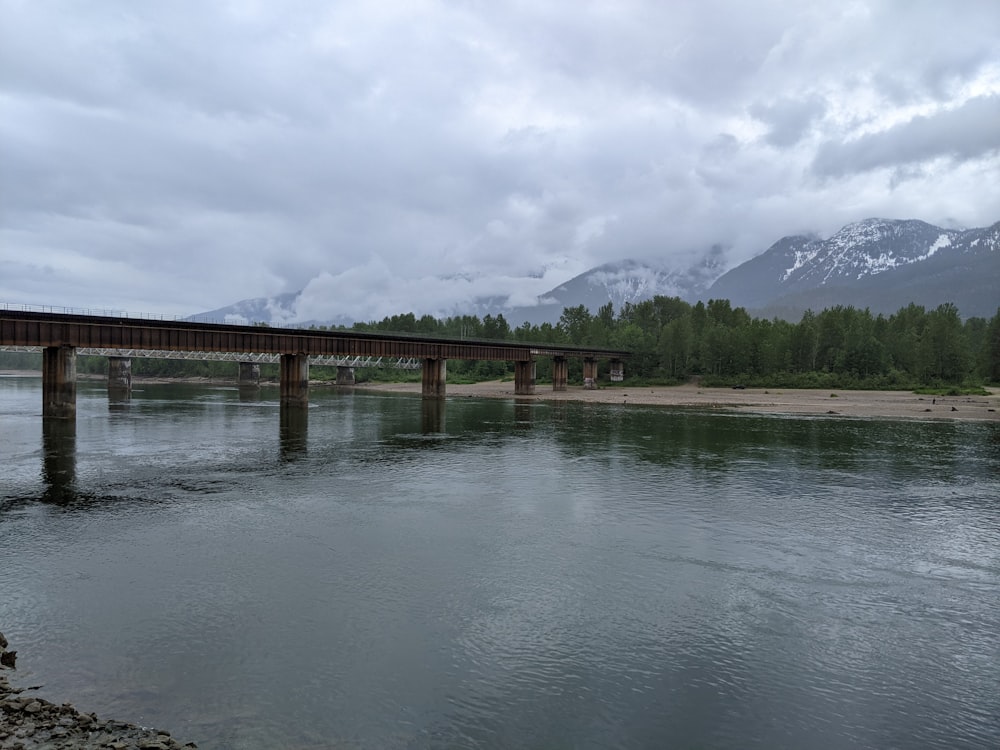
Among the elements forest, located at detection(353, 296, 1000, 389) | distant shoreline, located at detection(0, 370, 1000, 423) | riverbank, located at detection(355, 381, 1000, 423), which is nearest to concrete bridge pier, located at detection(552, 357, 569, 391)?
distant shoreline, located at detection(0, 370, 1000, 423)

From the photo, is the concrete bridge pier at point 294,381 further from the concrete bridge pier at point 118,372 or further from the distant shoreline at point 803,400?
the concrete bridge pier at point 118,372

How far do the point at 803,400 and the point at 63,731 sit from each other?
5431 inches

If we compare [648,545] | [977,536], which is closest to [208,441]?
[648,545]

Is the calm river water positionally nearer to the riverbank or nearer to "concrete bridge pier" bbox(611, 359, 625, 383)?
the riverbank

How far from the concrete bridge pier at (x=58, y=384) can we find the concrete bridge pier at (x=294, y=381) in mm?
32093

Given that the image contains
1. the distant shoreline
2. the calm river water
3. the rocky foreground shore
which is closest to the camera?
the rocky foreground shore

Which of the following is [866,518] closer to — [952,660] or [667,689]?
[952,660]

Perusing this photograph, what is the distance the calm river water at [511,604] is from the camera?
1479 cm

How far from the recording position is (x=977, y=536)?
29953mm

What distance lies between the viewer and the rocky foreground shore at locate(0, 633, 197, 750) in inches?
489

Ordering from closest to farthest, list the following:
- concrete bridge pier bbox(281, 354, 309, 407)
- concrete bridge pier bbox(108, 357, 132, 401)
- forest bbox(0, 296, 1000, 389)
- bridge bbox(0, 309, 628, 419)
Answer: bridge bbox(0, 309, 628, 419), concrete bridge pier bbox(281, 354, 309, 407), forest bbox(0, 296, 1000, 389), concrete bridge pier bbox(108, 357, 132, 401)

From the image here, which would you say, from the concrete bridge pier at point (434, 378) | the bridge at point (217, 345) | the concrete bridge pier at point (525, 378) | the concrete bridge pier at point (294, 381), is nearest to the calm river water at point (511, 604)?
the bridge at point (217, 345)

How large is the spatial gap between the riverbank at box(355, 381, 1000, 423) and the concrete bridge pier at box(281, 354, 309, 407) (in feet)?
185

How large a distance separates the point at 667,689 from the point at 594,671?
191cm
